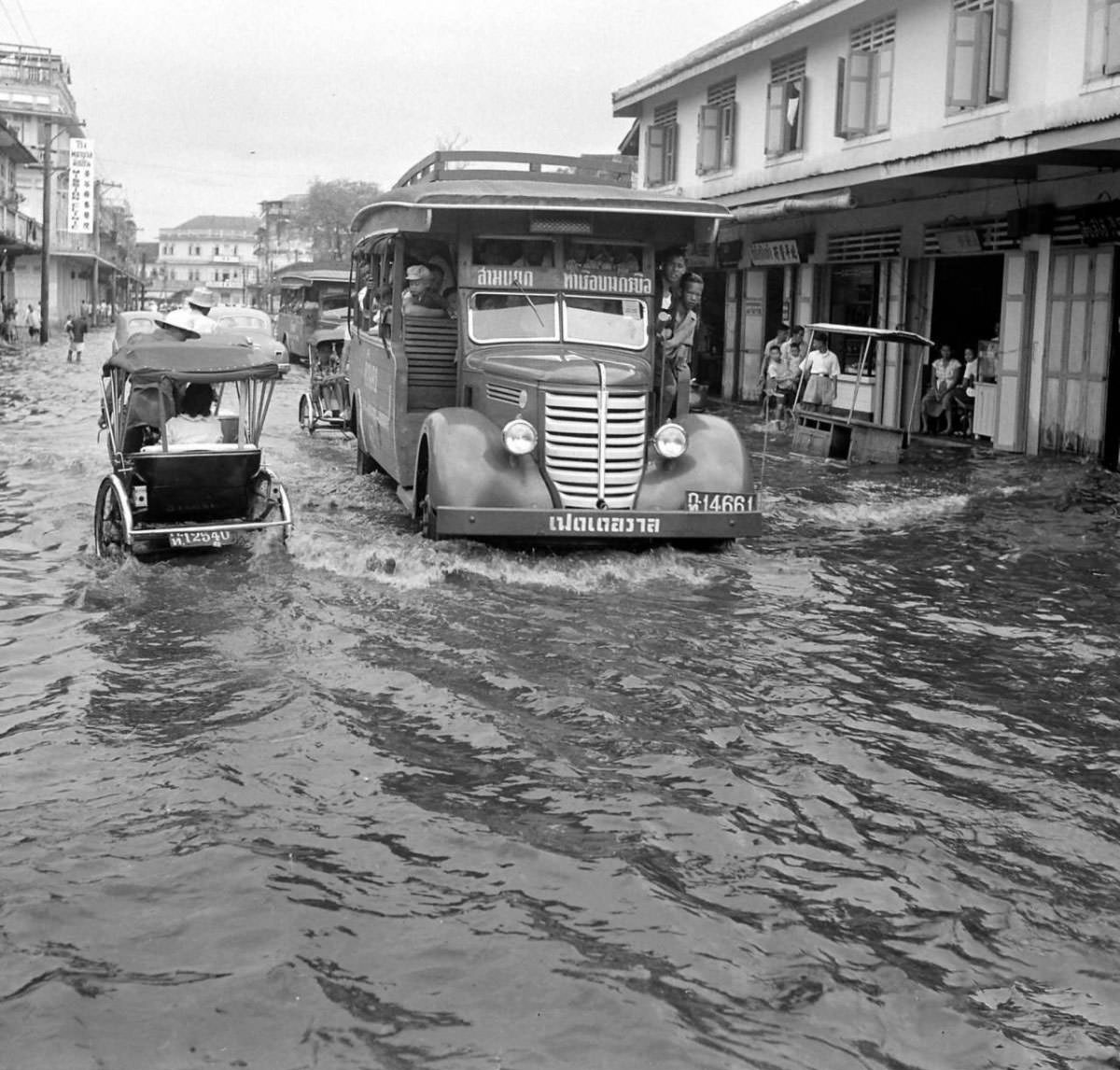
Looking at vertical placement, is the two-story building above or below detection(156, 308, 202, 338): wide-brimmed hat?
above

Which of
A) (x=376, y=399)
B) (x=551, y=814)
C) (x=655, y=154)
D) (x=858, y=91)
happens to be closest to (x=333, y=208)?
(x=655, y=154)

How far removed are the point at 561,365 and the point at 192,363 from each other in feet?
8.10

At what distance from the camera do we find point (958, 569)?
423 inches

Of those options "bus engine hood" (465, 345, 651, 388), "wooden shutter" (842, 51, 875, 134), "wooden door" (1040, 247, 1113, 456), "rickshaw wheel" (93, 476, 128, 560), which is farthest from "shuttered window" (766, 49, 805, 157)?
"rickshaw wheel" (93, 476, 128, 560)

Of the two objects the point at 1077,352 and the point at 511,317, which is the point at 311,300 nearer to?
the point at 1077,352

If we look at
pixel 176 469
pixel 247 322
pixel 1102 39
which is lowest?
pixel 176 469

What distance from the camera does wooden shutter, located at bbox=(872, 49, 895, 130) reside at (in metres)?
21.5

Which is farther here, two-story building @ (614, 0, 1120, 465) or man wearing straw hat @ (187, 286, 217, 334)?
two-story building @ (614, 0, 1120, 465)

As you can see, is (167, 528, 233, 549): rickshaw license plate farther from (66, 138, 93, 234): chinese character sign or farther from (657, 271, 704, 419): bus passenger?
(66, 138, 93, 234): chinese character sign

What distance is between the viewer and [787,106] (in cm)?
2486

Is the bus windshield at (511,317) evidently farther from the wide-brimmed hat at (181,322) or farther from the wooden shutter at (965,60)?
the wooden shutter at (965,60)

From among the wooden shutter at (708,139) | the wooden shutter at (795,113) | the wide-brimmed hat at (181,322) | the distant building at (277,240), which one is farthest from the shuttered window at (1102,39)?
the distant building at (277,240)

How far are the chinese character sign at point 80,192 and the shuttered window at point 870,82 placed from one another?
4929 cm

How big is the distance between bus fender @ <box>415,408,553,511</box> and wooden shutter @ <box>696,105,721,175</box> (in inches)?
753
